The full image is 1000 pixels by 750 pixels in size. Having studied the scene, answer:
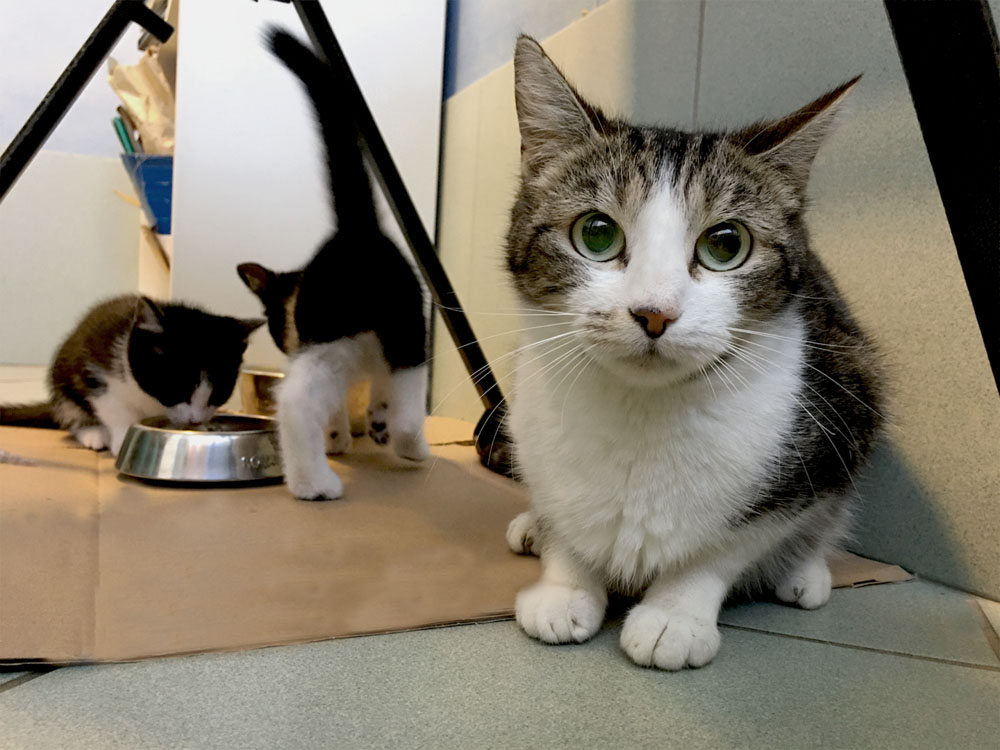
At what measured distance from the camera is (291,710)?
0.61 meters

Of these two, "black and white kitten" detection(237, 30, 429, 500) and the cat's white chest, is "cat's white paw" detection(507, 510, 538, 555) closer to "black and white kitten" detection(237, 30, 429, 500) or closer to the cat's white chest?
the cat's white chest

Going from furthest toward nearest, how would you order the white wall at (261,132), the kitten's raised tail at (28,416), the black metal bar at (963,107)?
1. the white wall at (261,132)
2. the kitten's raised tail at (28,416)
3. the black metal bar at (963,107)

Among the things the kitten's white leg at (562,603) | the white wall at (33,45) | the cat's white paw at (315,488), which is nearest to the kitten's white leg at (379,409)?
the cat's white paw at (315,488)

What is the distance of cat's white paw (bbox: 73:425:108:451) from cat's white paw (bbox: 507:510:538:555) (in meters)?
1.15

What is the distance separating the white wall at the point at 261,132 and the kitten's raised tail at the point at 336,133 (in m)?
0.76

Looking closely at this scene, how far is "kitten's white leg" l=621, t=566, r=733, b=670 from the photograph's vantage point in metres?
0.70

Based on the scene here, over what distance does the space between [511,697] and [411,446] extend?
967 mm

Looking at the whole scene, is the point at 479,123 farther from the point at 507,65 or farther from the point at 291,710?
the point at 291,710

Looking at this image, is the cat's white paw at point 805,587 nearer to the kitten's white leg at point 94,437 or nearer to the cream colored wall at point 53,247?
the kitten's white leg at point 94,437

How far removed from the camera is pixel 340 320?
1364 mm

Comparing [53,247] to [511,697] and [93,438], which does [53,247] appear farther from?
[511,697]

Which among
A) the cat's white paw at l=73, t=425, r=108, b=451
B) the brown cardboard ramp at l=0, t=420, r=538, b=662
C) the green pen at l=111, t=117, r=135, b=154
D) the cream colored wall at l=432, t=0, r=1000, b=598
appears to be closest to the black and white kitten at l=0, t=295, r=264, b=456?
the cat's white paw at l=73, t=425, r=108, b=451

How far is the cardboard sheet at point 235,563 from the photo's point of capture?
2.42ft

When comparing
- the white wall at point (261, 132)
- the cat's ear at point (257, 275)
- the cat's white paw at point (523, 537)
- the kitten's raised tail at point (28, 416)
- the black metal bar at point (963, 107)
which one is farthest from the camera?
the white wall at point (261, 132)
